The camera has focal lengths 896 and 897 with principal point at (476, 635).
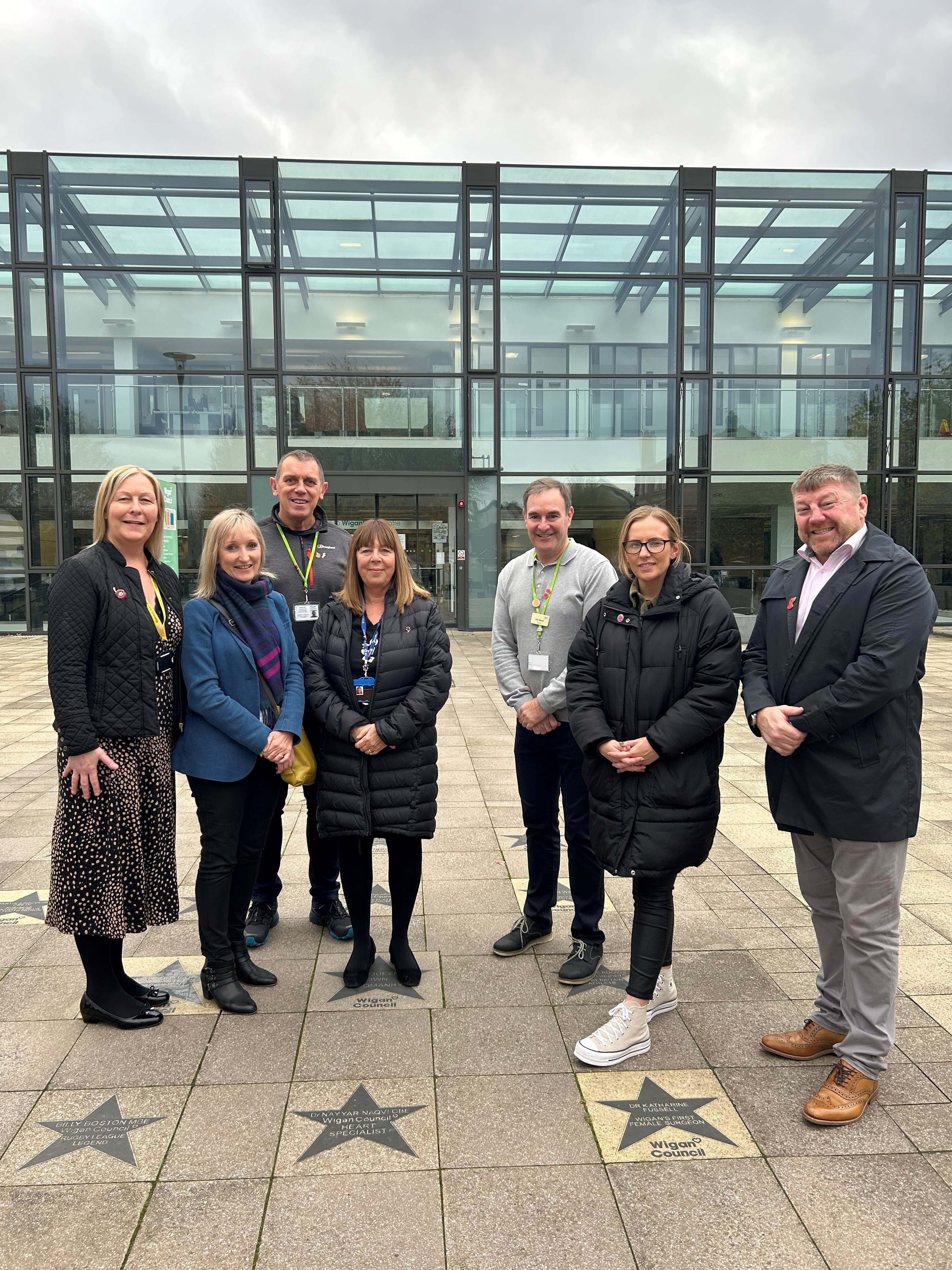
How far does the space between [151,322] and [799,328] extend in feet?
39.3

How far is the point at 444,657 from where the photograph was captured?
11.6 feet

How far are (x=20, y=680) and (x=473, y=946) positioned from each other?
10115mm

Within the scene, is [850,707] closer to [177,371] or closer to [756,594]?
[756,594]

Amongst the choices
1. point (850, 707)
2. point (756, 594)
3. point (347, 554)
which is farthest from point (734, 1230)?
point (756, 594)

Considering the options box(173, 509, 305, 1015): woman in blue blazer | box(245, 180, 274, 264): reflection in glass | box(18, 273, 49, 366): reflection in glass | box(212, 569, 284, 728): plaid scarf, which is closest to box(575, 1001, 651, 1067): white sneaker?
box(173, 509, 305, 1015): woman in blue blazer

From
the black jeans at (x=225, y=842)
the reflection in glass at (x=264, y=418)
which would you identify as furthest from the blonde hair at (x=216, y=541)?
the reflection in glass at (x=264, y=418)

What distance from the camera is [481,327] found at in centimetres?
1658

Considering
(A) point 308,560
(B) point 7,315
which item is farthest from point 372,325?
(A) point 308,560

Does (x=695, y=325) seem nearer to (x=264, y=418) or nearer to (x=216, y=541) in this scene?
(x=264, y=418)

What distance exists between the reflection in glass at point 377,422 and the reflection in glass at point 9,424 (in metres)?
4.91

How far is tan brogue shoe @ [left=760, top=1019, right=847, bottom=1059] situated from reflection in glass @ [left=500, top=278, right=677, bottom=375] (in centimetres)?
1499

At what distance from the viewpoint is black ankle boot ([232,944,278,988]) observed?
11.5 ft

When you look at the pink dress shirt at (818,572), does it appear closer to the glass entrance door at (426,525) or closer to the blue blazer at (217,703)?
the blue blazer at (217,703)

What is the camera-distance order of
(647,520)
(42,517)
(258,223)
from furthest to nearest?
1. (42,517)
2. (258,223)
3. (647,520)
